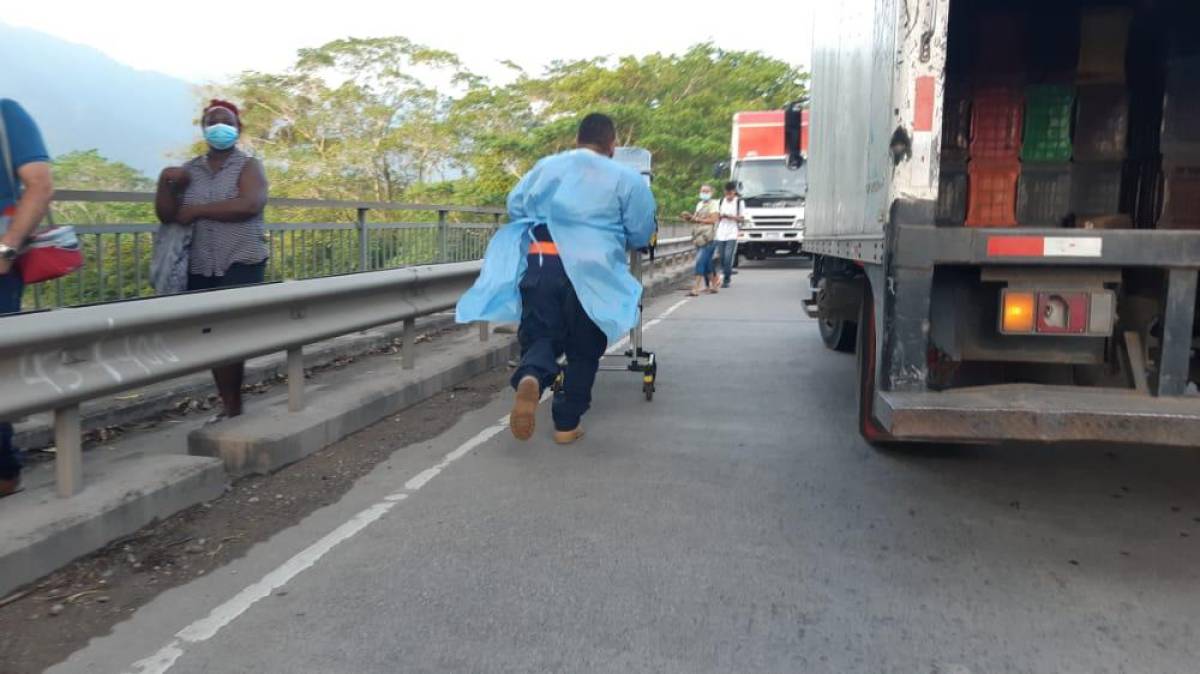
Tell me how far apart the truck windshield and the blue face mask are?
18171 millimetres

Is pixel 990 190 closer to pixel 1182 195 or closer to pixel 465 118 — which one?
pixel 1182 195

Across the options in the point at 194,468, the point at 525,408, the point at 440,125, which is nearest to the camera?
the point at 194,468

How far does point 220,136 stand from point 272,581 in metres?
2.74

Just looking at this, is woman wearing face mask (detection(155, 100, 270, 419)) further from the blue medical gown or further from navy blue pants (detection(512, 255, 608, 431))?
navy blue pants (detection(512, 255, 608, 431))

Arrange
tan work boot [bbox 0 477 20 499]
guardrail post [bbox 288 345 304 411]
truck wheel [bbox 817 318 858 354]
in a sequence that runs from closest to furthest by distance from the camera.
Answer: tan work boot [bbox 0 477 20 499] < guardrail post [bbox 288 345 304 411] < truck wheel [bbox 817 318 858 354]

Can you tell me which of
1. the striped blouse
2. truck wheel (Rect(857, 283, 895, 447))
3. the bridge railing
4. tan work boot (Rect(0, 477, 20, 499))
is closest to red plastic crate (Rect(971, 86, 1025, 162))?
truck wheel (Rect(857, 283, 895, 447))

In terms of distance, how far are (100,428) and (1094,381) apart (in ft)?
16.3

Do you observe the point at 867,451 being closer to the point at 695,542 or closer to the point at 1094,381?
the point at 1094,381

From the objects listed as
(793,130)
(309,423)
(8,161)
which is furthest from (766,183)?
(8,161)

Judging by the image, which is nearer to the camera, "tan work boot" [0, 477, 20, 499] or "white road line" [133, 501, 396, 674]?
"white road line" [133, 501, 396, 674]

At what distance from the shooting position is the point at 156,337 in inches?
177

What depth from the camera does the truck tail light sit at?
387 centimetres

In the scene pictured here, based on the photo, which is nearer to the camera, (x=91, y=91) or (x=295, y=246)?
(x=295, y=246)

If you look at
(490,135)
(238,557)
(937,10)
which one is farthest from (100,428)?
(490,135)
